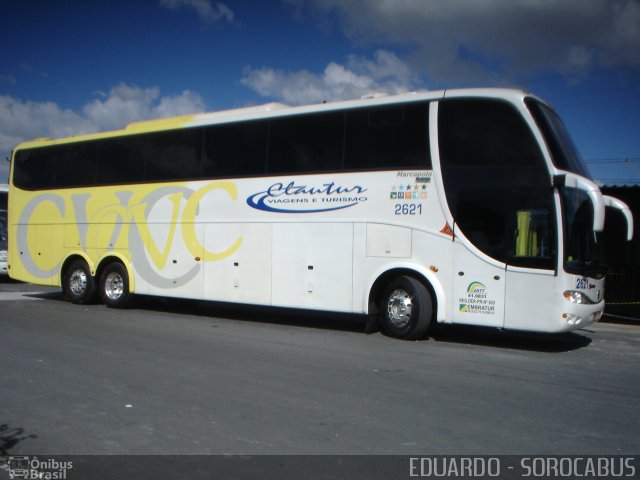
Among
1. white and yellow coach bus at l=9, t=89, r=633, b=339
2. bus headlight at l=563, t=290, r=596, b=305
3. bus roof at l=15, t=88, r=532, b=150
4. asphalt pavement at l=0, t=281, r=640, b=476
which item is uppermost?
bus roof at l=15, t=88, r=532, b=150

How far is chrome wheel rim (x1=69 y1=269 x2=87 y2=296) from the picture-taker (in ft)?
50.8

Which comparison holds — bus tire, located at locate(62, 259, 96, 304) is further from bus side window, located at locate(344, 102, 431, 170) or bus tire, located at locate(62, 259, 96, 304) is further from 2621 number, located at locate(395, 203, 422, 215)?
2621 number, located at locate(395, 203, 422, 215)

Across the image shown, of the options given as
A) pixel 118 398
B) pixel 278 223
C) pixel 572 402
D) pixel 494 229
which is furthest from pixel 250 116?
pixel 572 402

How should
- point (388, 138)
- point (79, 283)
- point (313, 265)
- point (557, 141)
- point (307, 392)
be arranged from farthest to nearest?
point (79, 283), point (313, 265), point (388, 138), point (557, 141), point (307, 392)

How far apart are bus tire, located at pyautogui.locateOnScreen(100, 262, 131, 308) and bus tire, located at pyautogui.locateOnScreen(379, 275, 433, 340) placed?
666 centimetres

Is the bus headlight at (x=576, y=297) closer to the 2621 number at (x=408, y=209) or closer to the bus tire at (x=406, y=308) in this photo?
the bus tire at (x=406, y=308)

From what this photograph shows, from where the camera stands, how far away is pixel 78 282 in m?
15.6

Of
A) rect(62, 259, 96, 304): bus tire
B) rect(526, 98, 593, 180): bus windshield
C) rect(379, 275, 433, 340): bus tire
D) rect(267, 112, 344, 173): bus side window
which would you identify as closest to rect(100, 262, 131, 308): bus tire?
rect(62, 259, 96, 304): bus tire

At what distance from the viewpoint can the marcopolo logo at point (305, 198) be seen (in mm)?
11375

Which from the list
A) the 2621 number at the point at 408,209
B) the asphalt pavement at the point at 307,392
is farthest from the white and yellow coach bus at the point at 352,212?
the asphalt pavement at the point at 307,392

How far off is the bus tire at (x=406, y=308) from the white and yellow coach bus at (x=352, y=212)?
3cm

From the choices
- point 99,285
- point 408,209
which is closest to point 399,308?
point 408,209

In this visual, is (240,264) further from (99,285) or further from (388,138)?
(99,285)

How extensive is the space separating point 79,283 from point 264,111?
673cm
